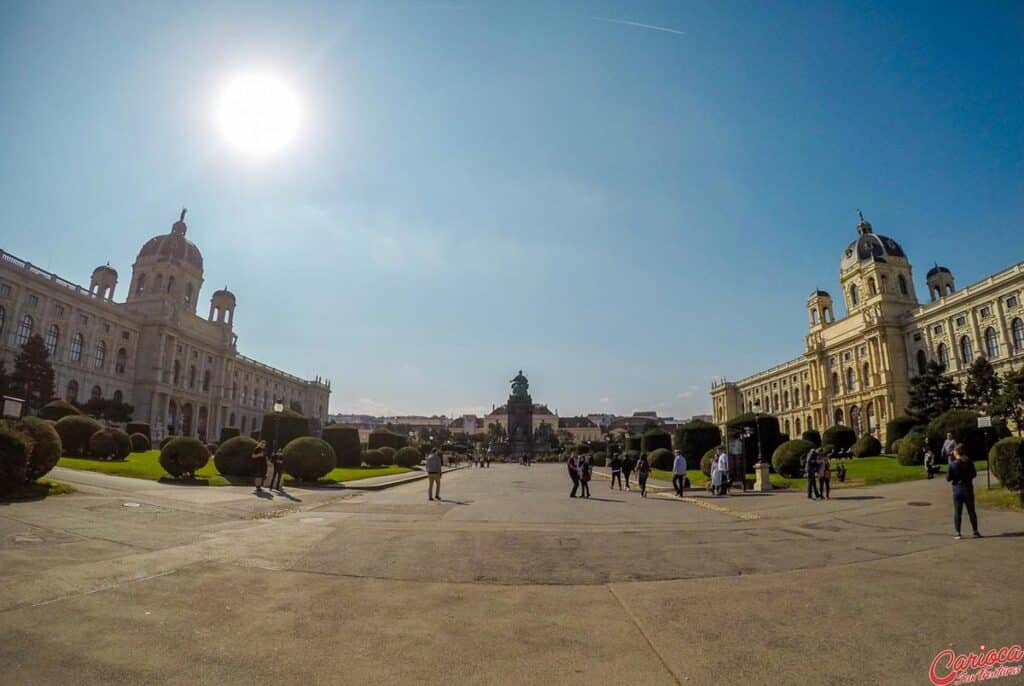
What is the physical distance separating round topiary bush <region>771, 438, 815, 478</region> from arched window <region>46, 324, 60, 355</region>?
7733cm

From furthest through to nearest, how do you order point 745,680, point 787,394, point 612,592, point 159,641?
point 787,394, point 612,592, point 159,641, point 745,680

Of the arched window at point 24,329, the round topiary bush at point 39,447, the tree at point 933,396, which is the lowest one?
the round topiary bush at point 39,447

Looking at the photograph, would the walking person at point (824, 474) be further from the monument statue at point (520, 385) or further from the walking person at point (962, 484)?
the monument statue at point (520, 385)

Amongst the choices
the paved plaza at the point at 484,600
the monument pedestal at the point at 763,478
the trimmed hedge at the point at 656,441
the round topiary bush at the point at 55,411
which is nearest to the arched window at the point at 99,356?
the round topiary bush at the point at 55,411

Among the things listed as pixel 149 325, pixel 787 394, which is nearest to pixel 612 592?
pixel 149 325

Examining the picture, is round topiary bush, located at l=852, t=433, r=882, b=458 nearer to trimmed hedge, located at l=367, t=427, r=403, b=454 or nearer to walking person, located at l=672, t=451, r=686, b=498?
walking person, located at l=672, t=451, r=686, b=498

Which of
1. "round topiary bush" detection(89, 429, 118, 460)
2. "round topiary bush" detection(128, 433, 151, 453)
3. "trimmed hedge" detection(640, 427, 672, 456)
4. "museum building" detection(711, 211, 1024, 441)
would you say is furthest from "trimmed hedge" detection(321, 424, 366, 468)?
"museum building" detection(711, 211, 1024, 441)

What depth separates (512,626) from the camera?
199 inches

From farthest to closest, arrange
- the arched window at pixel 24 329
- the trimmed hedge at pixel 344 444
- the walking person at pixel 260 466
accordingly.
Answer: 1. the arched window at pixel 24 329
2. the trimmed hedge at pixel 344 444
3. the walking person at pixel 260 466

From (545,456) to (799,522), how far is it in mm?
76771

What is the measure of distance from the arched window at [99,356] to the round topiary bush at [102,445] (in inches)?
2079

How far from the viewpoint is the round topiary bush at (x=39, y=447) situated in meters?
12.9

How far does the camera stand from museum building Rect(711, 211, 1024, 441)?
59531 millimetres

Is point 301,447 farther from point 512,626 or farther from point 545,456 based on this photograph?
point 545,456
